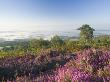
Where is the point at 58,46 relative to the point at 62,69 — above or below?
below

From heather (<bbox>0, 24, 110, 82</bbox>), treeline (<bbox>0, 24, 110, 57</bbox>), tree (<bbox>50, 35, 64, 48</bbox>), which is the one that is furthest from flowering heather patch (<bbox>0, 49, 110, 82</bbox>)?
tree (<bbox>50, 35, 64, 48</bbox>)

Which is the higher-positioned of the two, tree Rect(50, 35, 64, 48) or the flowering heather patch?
the flowering heather patch

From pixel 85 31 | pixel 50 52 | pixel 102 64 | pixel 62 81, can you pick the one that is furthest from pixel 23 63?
pixel 85 31

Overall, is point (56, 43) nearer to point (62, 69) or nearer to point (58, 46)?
point (58, 46)

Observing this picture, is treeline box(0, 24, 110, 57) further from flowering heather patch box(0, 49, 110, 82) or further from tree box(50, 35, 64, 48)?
flowering heather patch box(0, 49, 110, 82)

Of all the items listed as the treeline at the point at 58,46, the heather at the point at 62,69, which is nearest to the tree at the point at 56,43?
the treeline at the point at 58,46

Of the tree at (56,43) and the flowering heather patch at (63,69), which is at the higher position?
the flowering heather patch at (63,69)

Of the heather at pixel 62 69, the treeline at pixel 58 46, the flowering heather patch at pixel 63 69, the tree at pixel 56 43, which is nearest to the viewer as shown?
the flowering heather patch at pixel 63 69

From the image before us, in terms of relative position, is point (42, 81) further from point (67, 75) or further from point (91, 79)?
point (91, 79)

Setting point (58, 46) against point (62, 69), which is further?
point (58, 46)

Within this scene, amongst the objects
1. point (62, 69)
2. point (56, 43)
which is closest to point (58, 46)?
point (62, 69)

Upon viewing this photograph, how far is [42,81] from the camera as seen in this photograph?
8422 mm

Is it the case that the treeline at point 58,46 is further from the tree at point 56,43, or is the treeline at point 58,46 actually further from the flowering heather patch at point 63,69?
the flowering heather patch at point 63,69

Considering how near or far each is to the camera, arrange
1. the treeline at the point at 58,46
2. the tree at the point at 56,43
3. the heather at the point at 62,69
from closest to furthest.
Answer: the heather at the point at 62,69 → the treeline at the point at 58,46 → the tree at the point at 56,43
